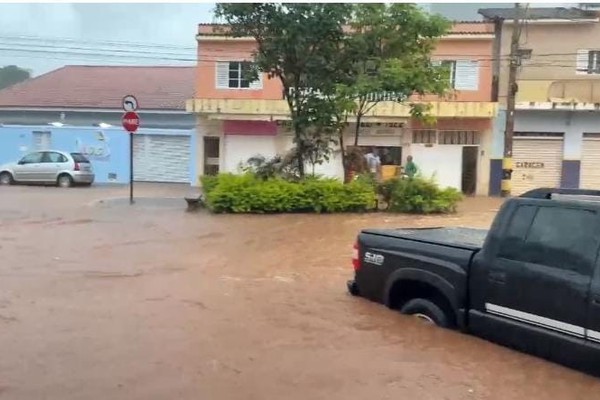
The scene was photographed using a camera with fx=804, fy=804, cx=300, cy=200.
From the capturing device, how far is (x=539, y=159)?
30.9 metres

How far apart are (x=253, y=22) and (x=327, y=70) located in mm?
2235

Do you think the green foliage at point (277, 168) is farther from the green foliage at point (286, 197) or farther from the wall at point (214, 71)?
the wall at point (214, 71)

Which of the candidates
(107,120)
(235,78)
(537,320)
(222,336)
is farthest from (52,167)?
(537,320)

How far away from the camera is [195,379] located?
18.9 ft

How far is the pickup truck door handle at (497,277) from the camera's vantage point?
6059 mm

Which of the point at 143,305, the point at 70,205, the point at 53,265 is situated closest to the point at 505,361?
the point at 143,305

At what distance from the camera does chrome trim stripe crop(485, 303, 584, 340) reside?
218 inches

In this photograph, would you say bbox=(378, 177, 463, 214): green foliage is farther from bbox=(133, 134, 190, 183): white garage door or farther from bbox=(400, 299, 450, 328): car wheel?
bbox=(133, 134, 190, 183): white garage door

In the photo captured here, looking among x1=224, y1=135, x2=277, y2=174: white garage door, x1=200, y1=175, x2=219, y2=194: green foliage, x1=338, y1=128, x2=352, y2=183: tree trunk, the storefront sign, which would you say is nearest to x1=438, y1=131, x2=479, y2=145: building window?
the storefront sign

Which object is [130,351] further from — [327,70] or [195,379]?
[327,70]

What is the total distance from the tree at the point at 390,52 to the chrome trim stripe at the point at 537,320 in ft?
45.5

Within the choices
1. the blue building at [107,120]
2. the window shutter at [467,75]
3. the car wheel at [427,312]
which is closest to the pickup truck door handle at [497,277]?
the car wheel at [427,312]

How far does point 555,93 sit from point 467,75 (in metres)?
3.31

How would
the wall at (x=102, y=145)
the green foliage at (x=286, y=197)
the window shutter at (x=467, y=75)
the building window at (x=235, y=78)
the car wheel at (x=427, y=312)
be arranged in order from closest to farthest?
the car wheel at (x=427, y=312) < the green foliage at (x=286, y=197) < the window shutter at (x=467, y=75) < the building window at (x=235, y=78) < the wall at (x=102, y=145)
